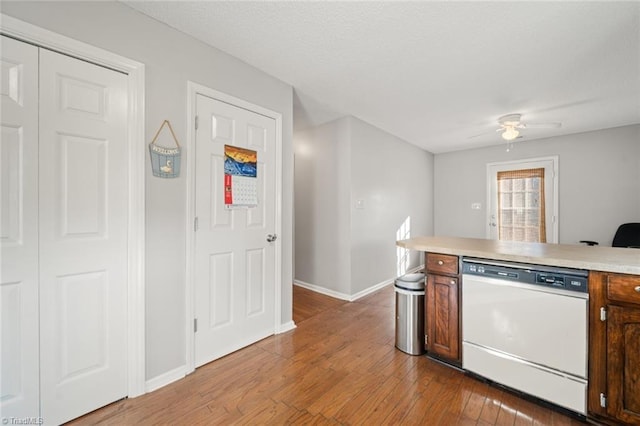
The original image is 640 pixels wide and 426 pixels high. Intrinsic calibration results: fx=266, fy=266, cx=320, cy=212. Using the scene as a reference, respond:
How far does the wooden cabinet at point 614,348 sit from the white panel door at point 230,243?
2.34m

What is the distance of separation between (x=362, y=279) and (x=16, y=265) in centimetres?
342

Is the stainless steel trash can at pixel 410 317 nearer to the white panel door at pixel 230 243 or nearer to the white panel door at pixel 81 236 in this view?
the white panel door at pixel 230 243

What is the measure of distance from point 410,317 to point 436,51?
225 cm

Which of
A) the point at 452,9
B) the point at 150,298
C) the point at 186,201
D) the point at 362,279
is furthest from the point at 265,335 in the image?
the point at 452,9

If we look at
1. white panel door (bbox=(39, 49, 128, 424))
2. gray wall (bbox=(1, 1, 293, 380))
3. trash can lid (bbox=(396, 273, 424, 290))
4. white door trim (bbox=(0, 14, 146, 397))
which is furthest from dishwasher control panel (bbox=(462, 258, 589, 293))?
white panel door (bbox=(39, 49, 128, 424))

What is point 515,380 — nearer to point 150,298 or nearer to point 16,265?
point 150,298

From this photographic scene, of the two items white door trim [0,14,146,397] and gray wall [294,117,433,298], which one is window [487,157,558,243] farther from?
white door trim [0,14,146,397]

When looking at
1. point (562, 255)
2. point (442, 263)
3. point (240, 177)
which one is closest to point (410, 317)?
point (442, 263)

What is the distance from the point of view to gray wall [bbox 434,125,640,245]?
396cm

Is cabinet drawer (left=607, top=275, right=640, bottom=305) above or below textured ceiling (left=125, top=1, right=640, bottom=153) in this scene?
below

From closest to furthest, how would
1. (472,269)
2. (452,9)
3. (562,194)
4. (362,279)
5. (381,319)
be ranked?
1. (452,9)
2. (472,269)
3. (381,319)
4. (362,279)
5. (562,194)

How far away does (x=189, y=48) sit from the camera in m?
2.04

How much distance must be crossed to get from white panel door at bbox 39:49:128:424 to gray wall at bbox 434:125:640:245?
19.0ft

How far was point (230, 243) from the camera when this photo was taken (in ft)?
7.60
